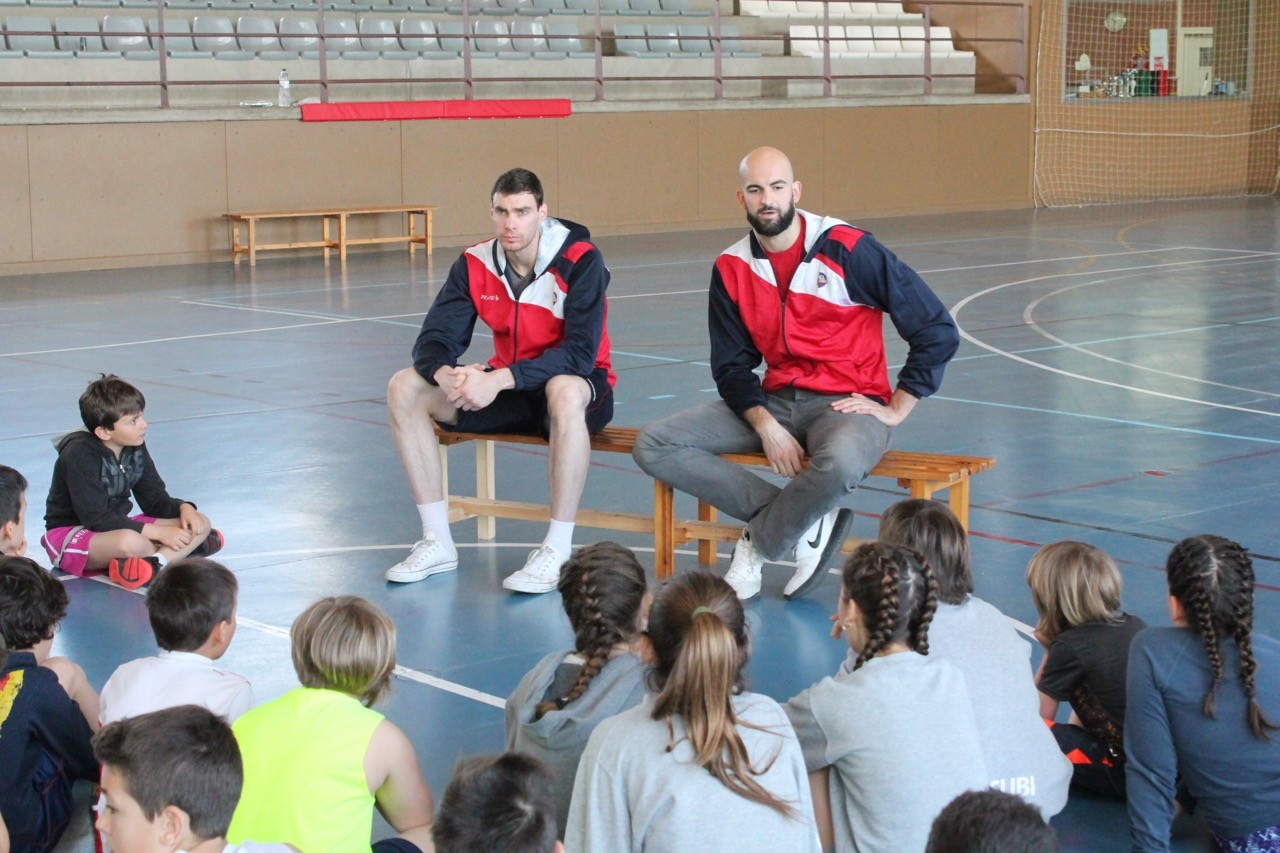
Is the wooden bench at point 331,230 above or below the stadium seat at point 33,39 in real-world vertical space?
below

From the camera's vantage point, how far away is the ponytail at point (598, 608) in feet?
10.1

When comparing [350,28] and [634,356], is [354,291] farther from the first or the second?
[350,28]

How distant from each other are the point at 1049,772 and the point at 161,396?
22.5ft

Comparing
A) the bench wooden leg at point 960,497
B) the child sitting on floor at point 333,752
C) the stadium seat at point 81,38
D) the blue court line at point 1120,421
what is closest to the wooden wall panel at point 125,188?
the stadium seat at point 81,38

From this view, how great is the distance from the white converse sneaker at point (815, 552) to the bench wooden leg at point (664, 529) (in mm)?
442

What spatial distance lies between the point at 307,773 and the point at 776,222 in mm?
3043

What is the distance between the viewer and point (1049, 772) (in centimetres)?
331

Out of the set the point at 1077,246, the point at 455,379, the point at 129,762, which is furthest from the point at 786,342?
the point at 1077,246

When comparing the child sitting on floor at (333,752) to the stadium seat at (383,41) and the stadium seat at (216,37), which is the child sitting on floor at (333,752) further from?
the stadium seat at (383,41)

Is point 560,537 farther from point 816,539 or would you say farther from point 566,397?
point 816,539

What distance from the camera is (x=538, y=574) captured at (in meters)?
5.37

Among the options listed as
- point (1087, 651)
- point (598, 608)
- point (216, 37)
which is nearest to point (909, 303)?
point (1087, 651)

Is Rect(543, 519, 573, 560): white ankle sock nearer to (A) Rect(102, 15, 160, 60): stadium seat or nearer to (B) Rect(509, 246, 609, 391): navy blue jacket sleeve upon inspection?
(B) Rect(509, 246, 609, 391): navy blue jacket sleeve

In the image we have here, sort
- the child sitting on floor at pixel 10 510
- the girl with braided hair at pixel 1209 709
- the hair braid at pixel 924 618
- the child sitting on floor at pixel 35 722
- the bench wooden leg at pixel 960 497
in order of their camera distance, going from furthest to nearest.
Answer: the bench wooden leg at pixel 960 497, the child sitting on floor at pixel 10 510, the child sitting on floor at pixel 35 722, the girl with braided hair at pixel 1209 709, the hair braid at pixel 924 618
